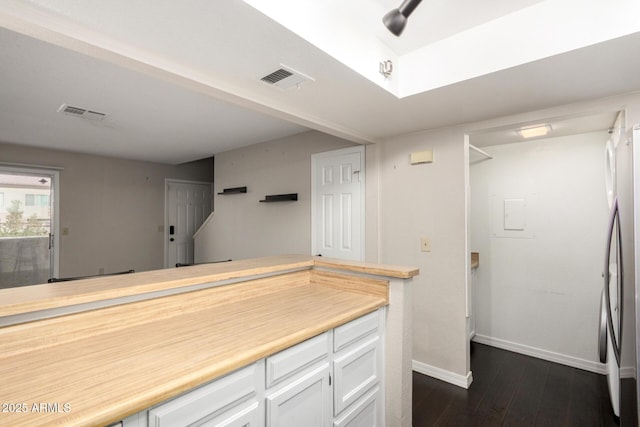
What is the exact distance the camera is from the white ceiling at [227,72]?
124 cm

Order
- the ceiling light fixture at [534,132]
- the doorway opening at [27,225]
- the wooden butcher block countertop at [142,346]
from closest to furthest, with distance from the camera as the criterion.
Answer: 1. the wooden butcher block countertop at [142,346]
2. the ceiling light fixture at [534,132]
3. the doorway opening at [27,225]

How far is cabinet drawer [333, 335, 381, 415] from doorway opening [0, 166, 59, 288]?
518 cm

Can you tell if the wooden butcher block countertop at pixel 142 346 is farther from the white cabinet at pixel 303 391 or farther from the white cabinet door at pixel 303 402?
the white cabinet door at pixel 303 402

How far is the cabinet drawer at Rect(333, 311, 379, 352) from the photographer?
4.81 ft

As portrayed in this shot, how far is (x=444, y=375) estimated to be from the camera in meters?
2.70

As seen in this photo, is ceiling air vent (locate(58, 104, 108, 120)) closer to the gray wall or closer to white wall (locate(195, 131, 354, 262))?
white wall (locate(195, 131, 354, 262))

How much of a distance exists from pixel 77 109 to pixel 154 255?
136 inches

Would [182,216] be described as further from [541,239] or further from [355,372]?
[541,239]

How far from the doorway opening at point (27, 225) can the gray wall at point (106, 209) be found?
13 cm

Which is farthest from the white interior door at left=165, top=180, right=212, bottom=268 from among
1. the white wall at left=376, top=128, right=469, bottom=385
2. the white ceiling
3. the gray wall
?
the white wall at left=376, top=128, right=469, bottom=385

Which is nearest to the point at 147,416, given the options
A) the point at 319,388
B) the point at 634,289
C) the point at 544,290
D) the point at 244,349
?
the point at 244,349

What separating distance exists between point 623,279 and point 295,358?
1854 mm

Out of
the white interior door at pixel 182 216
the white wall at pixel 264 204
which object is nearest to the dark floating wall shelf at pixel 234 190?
the white wall at pixel 264 204

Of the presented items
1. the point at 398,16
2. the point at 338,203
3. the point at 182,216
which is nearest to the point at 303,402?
the point at 398,16
